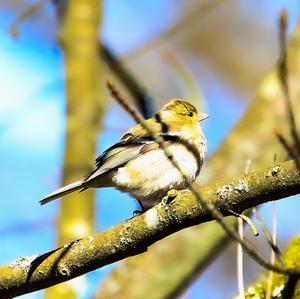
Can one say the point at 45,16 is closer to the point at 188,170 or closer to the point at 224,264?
the point at 224,264

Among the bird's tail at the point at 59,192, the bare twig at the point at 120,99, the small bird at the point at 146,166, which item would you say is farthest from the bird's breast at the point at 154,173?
the bare twig at the point at 120,99

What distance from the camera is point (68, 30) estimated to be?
14.0 ft

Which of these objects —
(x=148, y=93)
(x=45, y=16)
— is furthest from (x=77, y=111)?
(x=45, y=16)

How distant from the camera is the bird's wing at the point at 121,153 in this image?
2.88 m

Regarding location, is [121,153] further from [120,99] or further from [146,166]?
[120,99]

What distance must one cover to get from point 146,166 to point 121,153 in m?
0.14

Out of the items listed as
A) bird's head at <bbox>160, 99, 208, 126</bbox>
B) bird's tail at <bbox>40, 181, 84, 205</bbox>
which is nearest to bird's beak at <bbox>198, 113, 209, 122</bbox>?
bird's head at <bbox>160, 99, 208, 126</bbox>

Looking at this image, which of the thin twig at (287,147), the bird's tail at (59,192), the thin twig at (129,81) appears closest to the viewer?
the thin twig at (287,147)

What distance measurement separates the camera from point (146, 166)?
2.88 meters

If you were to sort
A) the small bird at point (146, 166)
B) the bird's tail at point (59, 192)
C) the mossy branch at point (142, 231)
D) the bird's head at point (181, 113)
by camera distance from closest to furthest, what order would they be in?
the mossy branch at point (142, 231) < the bird's tail at point (59, 192) < the small bird at point (146, 166) < the bird's head at point (181, 113)

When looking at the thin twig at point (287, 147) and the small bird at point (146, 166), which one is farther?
the small bird at point (146, 166)

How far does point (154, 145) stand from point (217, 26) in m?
5.34

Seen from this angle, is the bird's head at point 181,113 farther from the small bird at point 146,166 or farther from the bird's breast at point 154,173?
the bird's breast at point 154,173

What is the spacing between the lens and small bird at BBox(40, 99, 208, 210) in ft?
9.20
